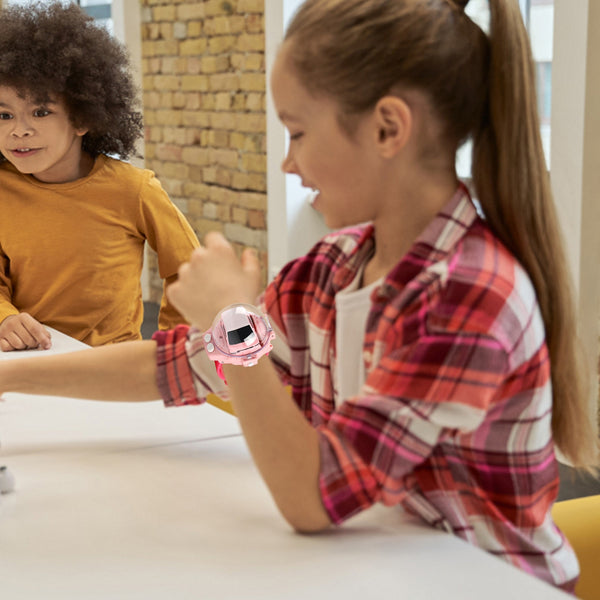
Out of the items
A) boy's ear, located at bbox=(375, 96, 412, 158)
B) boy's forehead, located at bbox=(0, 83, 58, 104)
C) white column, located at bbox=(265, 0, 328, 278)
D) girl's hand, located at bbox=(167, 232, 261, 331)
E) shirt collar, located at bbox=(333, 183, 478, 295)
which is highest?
boy's forehead, located at bbox=(0, 83, 58, 104)

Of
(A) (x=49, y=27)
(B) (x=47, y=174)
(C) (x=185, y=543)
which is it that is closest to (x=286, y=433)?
(C) (x=185, y=543)

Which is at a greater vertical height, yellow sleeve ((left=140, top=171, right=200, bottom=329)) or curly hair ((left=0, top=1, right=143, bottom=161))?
curly hair ((left=0, top=1, right=143, bottom=161))

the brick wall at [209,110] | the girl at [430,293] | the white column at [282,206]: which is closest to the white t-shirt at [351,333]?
the girl at [430,293]

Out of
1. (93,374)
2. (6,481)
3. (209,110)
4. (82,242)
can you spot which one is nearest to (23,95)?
(82,242)

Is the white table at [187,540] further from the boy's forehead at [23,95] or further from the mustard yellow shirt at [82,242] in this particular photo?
the boy's forehead at [23,95]

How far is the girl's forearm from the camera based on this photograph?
1236 millimetres

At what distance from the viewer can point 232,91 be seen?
14.6 ft

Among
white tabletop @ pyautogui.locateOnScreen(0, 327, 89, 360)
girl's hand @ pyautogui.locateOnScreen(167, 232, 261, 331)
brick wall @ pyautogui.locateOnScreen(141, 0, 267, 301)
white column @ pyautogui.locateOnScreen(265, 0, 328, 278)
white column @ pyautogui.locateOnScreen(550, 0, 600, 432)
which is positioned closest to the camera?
girl's hand @ pyautogui.locateOnScreen(167, 232, 261, 331)

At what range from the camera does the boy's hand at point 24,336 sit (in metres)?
1.78

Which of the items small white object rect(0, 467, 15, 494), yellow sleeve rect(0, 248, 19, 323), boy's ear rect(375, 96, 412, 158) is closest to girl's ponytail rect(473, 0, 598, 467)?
boy's ear rect(375, 96, 412, 158)

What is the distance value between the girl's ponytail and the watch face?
0.28 m

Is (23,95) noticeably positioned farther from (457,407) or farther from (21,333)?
(457,407)

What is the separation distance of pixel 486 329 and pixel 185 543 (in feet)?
1.19

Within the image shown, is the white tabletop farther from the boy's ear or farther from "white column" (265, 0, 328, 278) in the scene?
"white column" (265, 0, 328, 278)
